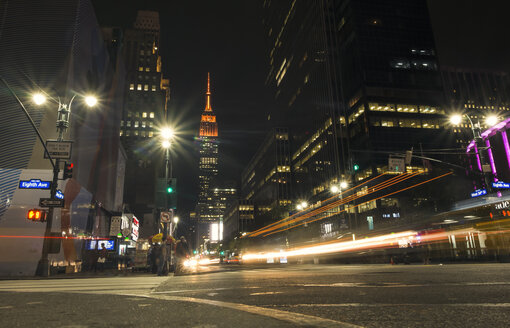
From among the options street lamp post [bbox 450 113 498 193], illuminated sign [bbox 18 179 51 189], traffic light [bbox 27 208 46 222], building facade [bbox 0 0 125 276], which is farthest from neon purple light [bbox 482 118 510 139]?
illuminated sign [bbox 18 179 51 189]

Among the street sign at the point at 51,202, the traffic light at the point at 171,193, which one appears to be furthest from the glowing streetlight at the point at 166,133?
the street sign at the point at 51,202

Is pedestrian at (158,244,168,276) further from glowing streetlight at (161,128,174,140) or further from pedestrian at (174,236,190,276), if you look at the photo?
glowing streetlight at (161,128,174,140)

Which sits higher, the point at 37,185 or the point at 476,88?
the point at 476,88

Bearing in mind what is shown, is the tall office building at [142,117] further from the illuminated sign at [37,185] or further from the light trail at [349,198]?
the illuminated sign at [37,185]

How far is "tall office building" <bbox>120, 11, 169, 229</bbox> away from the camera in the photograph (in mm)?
97125

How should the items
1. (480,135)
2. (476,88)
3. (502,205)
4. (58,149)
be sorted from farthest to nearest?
(476,88) < (502,205) < (480,135) < (58,149)

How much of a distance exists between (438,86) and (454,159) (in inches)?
814

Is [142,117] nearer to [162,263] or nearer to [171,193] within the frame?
[171,193]

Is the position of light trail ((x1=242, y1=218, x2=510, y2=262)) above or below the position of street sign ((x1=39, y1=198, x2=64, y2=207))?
below

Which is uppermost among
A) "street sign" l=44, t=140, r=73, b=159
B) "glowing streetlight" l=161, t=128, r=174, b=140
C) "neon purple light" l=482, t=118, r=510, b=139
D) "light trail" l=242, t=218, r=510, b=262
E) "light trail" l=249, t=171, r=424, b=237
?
"neon purple light" l=482, t=118, r=510, b=139

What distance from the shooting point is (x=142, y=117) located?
119625 millimetres

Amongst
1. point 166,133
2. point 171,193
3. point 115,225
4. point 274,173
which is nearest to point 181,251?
point 171,193

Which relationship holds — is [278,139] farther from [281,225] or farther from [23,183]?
[23,183]

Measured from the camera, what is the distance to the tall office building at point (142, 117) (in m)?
97.1
